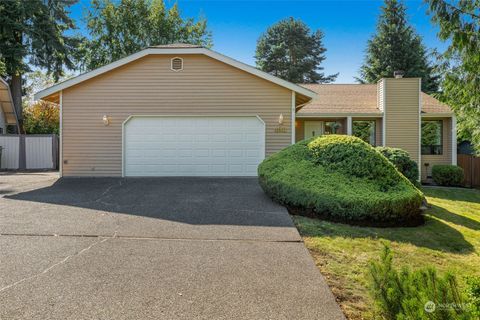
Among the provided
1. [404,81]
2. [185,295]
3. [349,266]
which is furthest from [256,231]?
[404,81]

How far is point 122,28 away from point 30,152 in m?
13.4

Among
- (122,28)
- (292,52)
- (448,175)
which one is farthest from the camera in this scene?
(292,52)

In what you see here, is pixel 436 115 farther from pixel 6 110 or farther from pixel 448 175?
pixel 6 110

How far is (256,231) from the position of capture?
5.11 metres

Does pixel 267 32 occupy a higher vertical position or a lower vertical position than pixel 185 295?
higher

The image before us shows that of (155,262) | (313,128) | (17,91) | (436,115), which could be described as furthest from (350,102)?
(17,91)

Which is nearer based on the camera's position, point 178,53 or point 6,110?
point 178,53

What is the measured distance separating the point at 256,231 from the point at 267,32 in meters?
33.7

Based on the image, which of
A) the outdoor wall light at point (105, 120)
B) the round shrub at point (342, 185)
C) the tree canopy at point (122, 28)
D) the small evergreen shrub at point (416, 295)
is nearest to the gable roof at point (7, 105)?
the tree canopy at point (122, 28)

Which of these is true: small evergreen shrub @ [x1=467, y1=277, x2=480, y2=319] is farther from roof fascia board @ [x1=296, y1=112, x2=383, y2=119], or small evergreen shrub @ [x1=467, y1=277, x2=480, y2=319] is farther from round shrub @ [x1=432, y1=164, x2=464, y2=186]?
round shrub @ [x1=432, y1=164, x2=464, y2=186]

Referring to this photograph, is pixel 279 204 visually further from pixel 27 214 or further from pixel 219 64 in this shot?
pixel 219 64

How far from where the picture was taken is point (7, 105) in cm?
1869

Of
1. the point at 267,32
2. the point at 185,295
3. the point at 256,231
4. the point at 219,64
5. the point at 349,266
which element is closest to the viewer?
the point at 185,295

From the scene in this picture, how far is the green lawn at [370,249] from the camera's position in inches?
132
